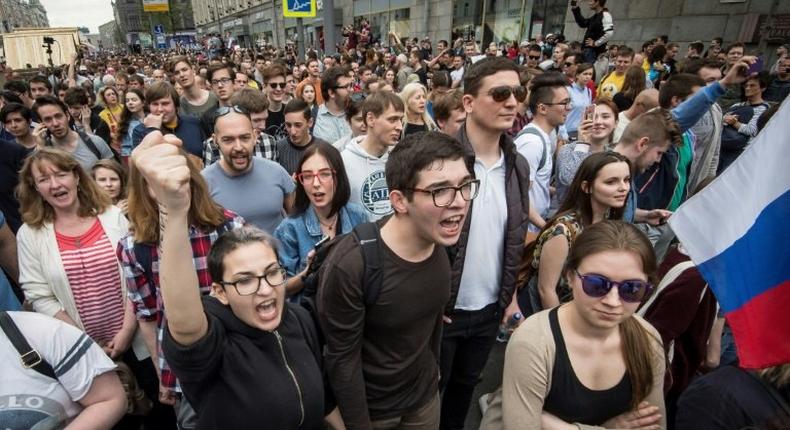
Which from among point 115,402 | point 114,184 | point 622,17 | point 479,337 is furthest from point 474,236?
point 622,17

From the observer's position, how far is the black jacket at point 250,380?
1.48 meters

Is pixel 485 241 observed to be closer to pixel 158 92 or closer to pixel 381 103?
pixel 381 103

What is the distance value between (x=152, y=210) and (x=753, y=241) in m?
2.47

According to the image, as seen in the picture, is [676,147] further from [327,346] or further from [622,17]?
[622,17]

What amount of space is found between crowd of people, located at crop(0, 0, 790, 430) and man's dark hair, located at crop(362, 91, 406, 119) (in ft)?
0.09

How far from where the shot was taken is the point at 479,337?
2598 mm

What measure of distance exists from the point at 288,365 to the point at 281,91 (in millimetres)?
4816

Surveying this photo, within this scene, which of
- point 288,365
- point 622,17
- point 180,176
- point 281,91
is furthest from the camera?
point 622,17

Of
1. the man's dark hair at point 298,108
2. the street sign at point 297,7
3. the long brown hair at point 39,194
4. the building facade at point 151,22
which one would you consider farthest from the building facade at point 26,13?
the long brown hair at point 39,194

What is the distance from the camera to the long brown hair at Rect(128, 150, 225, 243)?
6.88ft

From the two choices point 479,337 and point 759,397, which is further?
point 479,337

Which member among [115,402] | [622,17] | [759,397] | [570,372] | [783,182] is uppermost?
[622,17]

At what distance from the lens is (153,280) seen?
2160mm

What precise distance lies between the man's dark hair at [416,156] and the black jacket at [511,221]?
0.66 m
